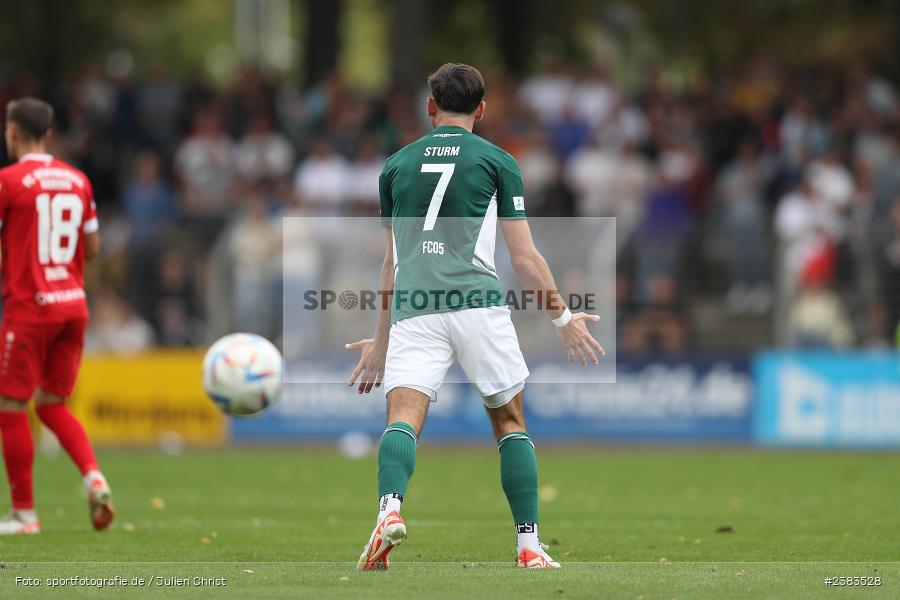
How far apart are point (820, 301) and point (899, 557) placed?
35.4ft

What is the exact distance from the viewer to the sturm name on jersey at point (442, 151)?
7.64 metres

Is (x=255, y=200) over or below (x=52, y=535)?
over

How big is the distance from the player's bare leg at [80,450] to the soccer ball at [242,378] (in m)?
1.14

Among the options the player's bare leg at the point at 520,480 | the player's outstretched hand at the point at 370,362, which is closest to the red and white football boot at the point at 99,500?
the player's outstretched hand at the point at 370,362

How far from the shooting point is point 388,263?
8016 mm

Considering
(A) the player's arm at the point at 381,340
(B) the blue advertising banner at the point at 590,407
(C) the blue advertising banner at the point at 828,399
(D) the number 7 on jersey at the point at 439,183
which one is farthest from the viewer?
(B) the blue advertising banner at the point at 590,407

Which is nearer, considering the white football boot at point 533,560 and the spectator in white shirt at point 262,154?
the white football boot at point 533,560

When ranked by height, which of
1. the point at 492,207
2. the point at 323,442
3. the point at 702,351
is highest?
the point at 492,207

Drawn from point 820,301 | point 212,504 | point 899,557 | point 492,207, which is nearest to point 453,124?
point 492,207

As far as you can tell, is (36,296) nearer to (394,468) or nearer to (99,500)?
(99,500)

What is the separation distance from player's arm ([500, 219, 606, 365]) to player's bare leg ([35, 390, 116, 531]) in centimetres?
362

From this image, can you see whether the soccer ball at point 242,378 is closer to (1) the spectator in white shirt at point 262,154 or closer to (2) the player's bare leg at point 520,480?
(2) the player's bare leg at point 520,480

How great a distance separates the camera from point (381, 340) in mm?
8062

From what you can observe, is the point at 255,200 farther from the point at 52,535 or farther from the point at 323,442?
the point at 52,535
